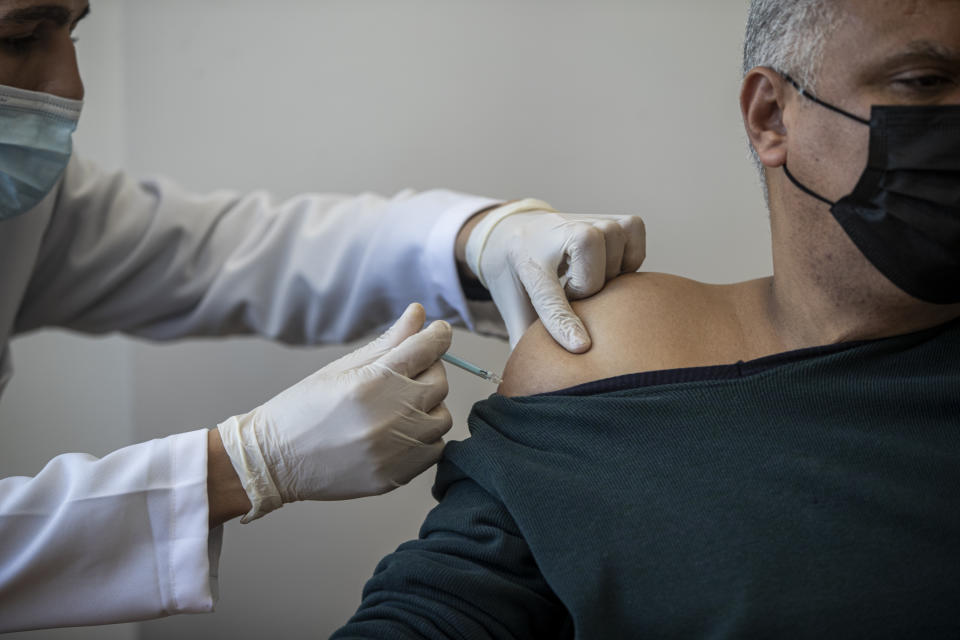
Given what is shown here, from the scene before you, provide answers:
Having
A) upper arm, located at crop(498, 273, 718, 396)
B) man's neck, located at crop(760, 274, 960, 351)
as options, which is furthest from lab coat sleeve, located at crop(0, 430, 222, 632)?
man's neck, located at crop(760, 274, 960, 351)

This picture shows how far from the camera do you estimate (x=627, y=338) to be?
114 centimetres

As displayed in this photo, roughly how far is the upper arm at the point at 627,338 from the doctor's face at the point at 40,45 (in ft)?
2.87

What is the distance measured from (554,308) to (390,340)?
251mm

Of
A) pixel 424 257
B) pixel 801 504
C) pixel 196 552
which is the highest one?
pixel 424 257

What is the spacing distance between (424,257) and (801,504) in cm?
92

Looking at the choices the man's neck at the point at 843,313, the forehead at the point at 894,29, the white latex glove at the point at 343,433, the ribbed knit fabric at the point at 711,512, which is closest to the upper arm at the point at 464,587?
the ribbed knit fabric at the point at 711,512

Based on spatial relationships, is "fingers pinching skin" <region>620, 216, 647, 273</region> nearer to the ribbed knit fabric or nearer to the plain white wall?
the ribbed knit fabric

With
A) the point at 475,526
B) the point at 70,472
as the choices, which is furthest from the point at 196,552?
the point at 475,526

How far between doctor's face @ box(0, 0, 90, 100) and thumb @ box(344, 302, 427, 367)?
0.67m

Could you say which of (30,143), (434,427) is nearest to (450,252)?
(434,427)

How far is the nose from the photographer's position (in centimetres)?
134

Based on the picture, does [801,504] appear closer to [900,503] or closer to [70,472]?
[900,503]

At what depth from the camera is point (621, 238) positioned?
1320 millimetres

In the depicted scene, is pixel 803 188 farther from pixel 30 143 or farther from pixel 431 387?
pixel 30 143
